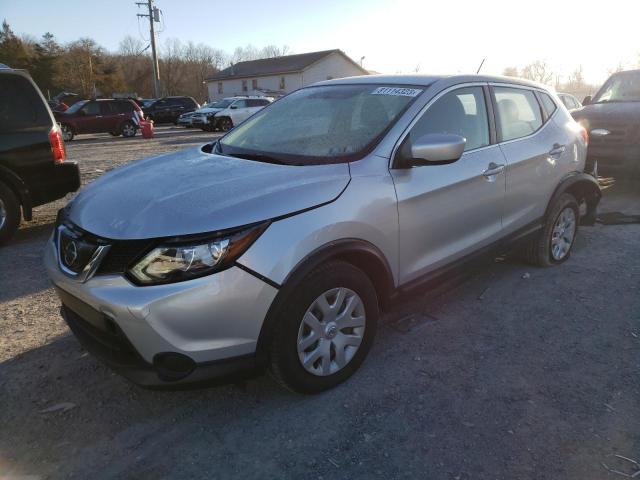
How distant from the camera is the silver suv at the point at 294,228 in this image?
85.9 inches

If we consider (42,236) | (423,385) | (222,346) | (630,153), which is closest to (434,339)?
(423,385)

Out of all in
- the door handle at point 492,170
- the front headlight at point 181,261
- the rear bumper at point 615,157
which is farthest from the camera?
the rear bumper at point 615,157

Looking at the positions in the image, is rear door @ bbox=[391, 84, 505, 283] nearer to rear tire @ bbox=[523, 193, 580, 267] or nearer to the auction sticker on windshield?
the auction sticker on windshield

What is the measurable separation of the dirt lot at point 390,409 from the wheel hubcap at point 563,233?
0.86 meters

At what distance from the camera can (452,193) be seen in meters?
3.18

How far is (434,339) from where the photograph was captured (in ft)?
11.0

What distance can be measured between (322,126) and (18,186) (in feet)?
12.7

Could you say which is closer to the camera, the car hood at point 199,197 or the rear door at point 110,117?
the car hood at point 199,197

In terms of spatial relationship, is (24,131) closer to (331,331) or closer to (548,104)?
(331,331)

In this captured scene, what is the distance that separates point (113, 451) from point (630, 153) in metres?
7.63

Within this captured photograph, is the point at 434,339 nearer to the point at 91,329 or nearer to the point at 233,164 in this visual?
the point at 233,164

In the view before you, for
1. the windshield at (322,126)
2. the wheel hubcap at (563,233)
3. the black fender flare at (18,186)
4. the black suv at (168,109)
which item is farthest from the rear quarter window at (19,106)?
the black suv at (168,109)

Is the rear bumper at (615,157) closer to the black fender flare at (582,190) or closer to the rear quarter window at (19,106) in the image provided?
the black fender flare at (582,190)

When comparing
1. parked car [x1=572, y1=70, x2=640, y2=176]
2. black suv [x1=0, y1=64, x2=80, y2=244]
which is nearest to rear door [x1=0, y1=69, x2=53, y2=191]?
black suv [x1=0, y1=64, x2=80, y2=244]
